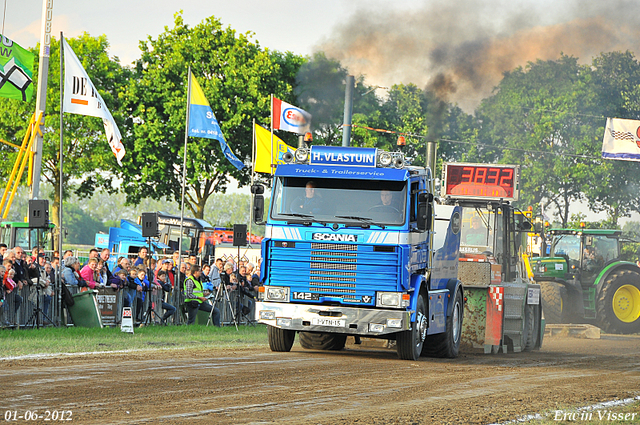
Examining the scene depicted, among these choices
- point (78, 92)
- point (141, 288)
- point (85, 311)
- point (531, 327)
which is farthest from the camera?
point (78, 92)

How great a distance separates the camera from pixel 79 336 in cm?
1644

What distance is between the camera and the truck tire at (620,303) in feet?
81.6

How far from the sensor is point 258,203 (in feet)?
46.3

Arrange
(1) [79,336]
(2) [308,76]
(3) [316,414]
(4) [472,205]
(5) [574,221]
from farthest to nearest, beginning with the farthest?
(5) [574,221] → (2) [308,76] → (4) [472,205] → (1) [79,336] → (3) [316,414]

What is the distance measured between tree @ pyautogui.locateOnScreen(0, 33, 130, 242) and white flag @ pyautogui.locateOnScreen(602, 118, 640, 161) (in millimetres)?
23765

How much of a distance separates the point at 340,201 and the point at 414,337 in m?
2.54

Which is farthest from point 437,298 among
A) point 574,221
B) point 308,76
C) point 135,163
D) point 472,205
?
point 574,221

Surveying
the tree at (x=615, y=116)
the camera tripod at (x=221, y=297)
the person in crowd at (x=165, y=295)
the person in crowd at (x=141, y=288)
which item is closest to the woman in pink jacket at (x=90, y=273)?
the person in crowd at (x=141, y=288)

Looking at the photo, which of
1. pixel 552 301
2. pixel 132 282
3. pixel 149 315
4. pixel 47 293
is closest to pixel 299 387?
pixel 47 293

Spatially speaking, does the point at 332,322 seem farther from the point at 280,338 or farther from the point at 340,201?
the point at 340,201

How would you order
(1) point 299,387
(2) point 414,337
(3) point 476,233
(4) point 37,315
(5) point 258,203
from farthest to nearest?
(3) point 476,233 < (4) point 37,315 < (5) point 258,203 < (2) point 414,337 < (1) point 299,387

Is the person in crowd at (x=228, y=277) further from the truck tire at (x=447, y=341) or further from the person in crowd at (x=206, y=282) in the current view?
the truck tire at (x=447, y=341)

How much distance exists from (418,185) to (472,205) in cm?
541

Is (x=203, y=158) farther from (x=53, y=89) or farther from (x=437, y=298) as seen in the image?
(x=437, y=298)
